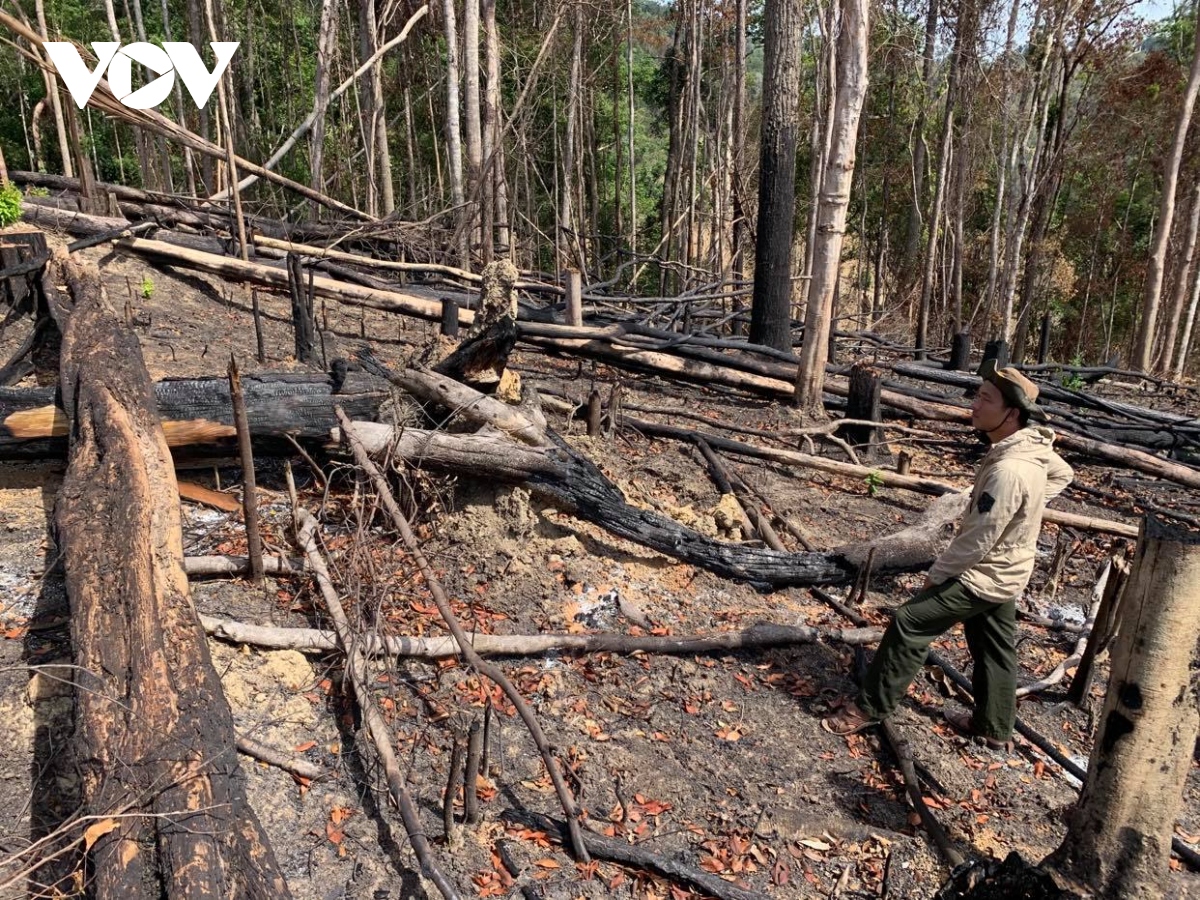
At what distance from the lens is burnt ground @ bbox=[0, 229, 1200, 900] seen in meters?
3.00

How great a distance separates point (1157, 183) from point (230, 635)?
30660mm

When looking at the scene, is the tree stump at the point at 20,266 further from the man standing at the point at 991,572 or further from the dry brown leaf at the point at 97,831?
the man standing at the point at 991,572

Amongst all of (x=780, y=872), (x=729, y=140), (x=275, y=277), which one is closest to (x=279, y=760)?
(x=780, y=872)

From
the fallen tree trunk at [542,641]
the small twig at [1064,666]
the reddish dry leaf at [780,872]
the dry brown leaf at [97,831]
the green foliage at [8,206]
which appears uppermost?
the green foliage at [8,206]

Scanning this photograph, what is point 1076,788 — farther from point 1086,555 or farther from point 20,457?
point 20,457

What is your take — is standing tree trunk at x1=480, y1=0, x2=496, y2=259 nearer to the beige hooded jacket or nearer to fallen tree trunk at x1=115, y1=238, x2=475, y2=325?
fallen tree trunk at x1=115, y1=238, x2=475, y2=325

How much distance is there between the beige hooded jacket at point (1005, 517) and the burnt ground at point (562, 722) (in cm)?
94

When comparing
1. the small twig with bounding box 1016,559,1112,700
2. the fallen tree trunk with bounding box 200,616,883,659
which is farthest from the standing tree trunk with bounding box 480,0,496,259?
the small twig with bounding box 1016,559,1112,700

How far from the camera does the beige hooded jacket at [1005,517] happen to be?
3.55 m

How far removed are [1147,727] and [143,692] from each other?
10.9 ft

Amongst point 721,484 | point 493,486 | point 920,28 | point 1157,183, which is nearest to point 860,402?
point 721,484

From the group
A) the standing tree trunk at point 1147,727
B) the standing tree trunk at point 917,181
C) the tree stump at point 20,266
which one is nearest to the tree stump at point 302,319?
the tree stump at point 20,266

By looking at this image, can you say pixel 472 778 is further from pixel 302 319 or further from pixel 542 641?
pixel 302 319

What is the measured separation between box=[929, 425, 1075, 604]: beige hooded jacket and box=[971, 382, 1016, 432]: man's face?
0.09m
